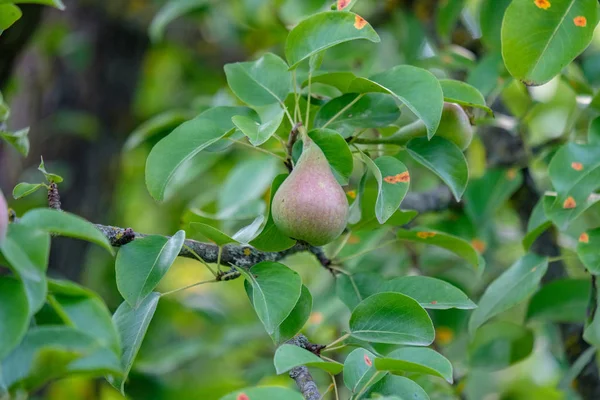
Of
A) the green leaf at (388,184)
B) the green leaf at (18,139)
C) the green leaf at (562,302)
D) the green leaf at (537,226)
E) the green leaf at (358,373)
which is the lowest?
the green leaf at (562,302)

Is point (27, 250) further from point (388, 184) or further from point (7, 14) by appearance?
point (388, 184)

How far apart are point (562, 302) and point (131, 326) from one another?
0.74m

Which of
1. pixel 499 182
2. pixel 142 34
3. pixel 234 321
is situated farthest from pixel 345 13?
pixel 142 34

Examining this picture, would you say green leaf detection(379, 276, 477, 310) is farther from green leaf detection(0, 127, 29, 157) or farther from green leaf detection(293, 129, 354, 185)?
green leaf detection(0, 127, 29, 157)

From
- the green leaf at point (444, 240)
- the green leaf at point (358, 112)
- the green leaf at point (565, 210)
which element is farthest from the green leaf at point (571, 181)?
the green leaf at point (358, 112)

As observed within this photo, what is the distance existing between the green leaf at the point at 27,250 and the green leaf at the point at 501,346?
0.88 meters

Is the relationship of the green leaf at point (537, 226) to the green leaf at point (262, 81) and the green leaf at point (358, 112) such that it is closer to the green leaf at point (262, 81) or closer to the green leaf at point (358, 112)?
the green leaf at point (358, 112)

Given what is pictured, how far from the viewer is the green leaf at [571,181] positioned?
0.90m

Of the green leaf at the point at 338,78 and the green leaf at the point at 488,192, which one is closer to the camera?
the green leaf at the point at 338,78

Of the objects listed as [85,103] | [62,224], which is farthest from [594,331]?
[85,103]

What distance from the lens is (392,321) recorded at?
2.44ft

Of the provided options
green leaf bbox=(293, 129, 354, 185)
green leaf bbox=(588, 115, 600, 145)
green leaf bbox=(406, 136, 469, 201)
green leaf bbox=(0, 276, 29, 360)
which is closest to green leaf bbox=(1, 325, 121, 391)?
green leaf bbox=(0, 276, 29, 360)

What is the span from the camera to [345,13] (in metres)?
0.77

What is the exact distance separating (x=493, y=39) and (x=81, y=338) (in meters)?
0.90
